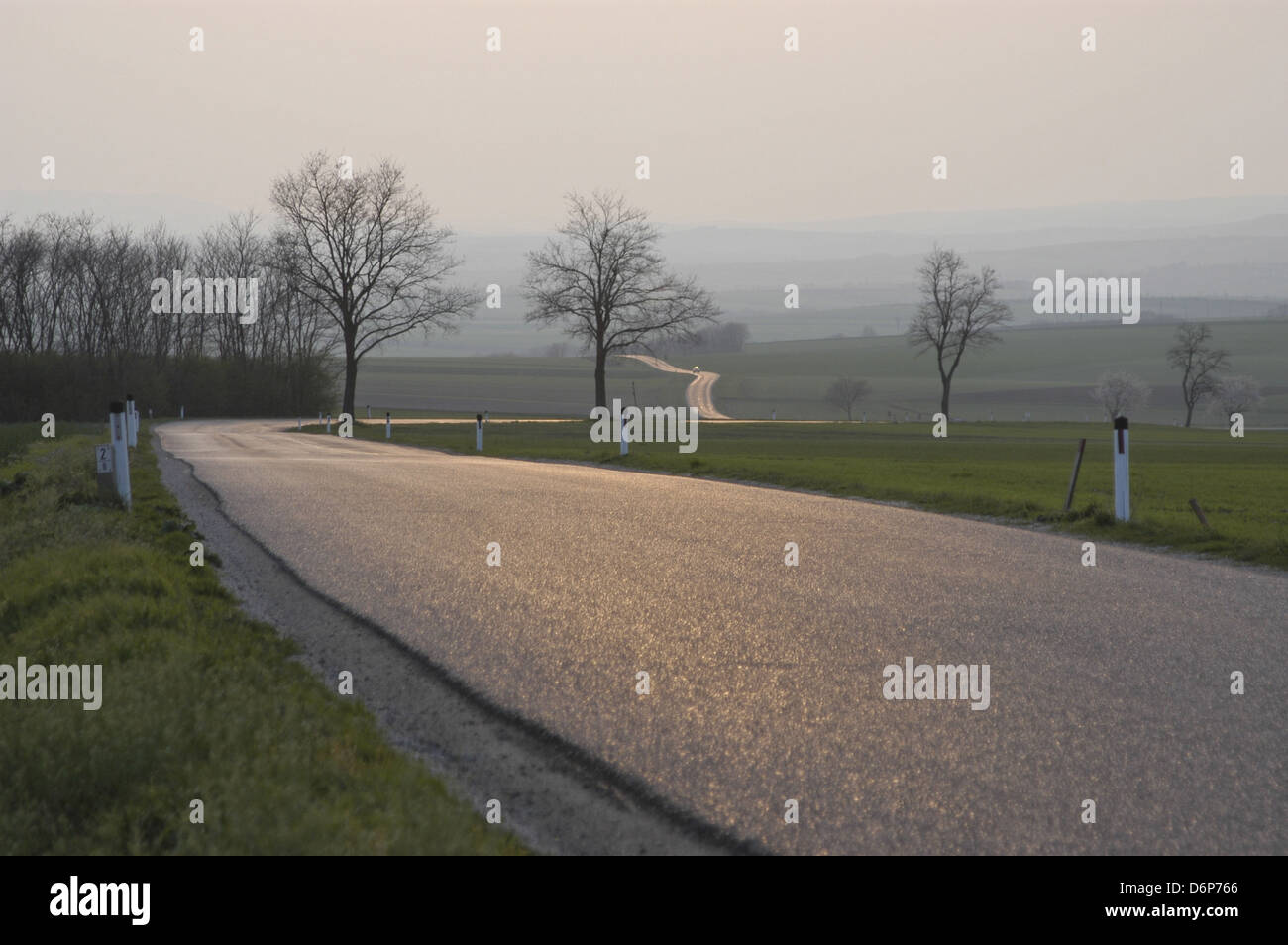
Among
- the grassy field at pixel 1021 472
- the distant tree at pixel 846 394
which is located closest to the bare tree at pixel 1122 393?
the distant tree at pixel 846 394

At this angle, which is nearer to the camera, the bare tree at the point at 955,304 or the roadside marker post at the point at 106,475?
the roadside marker post at the point at 106,475

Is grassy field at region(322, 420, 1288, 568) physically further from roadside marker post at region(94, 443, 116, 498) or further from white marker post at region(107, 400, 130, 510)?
roadside marker post at region(94, 443, 116, 498)

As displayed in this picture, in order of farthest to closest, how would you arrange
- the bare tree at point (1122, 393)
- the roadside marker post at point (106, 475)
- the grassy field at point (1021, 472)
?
the bare tree at point (1122, 393)
the roadside marker post at point (106, 475)
the grassy field at point (1021, 472)

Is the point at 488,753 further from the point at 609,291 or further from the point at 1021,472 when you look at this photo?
the point at 609,291

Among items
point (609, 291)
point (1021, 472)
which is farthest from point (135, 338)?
point (1021, 472)

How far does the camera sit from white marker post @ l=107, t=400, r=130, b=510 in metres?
14.2

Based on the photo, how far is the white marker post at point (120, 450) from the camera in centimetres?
1417

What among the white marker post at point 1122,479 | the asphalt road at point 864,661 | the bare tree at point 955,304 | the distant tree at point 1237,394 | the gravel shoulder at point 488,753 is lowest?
the gravel shoulder at point 488,753

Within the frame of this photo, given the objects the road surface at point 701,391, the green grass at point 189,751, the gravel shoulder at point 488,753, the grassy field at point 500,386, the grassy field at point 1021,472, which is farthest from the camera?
the grassy field at point 500,386

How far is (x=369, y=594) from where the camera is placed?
29.7ft

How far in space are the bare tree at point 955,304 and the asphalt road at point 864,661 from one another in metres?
78.7

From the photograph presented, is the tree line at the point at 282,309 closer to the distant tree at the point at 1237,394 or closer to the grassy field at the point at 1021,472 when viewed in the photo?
the grassy field at the point at 1021,472
